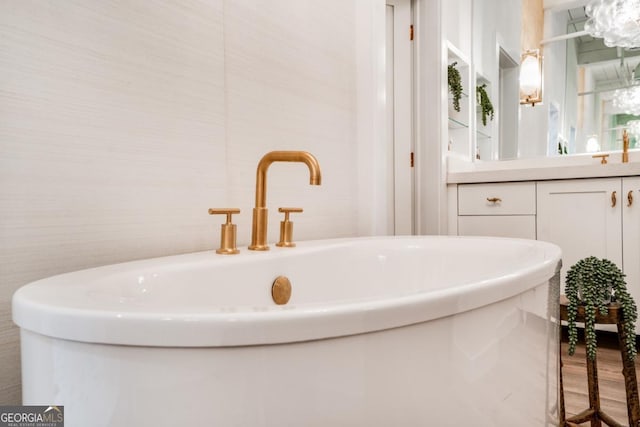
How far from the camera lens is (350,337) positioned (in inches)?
16.1

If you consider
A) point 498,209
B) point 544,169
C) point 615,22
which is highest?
point 615,22

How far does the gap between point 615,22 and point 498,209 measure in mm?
1281

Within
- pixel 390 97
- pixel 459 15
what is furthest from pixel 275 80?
pixel 459 15

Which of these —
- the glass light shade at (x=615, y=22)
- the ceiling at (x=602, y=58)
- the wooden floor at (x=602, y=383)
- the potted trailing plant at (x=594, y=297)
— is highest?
the glass light shade at (x=615, y=22)

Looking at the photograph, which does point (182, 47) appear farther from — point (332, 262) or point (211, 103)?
point (332, 262)

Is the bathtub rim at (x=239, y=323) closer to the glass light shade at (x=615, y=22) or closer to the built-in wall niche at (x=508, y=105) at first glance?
the built-in wall niche at (x=508, y=105)

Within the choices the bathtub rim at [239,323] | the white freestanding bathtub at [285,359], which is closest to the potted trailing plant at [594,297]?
the white freestanding bathtub at [285,359]

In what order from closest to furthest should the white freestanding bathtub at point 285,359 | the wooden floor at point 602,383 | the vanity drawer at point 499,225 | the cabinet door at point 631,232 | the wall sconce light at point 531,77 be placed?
the white freestanding bathtub at point 285,359 → the wooden floor at point 602,383 → the cabinet door at point 631,232 → the vanity drawer at point 499,225 → the wall sconce light at point 531,77

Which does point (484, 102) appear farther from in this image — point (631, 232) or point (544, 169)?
point (631, 232)

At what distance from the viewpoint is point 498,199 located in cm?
231

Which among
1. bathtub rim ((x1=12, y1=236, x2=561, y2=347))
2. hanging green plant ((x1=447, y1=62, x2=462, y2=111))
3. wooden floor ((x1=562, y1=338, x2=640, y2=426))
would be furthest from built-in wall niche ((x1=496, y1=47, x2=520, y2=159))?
bathtub rim ((x1=12, y1=236, x2=561, y2=347))

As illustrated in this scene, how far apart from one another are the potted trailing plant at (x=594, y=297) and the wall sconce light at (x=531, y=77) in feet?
5.69

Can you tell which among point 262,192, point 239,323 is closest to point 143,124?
point 262,192

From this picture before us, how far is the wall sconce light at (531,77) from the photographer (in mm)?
2559
